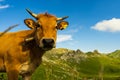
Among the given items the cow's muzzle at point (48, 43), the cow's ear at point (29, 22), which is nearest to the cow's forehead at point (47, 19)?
the cow's ear at point (29, 22)

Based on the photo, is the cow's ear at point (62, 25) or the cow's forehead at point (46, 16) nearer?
the cow's forehead at point (46, 16)

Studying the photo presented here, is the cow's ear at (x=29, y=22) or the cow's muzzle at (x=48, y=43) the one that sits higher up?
the cow's ear at (x=29, y=22)

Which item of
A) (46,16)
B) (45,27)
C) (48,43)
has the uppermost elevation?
(46,16)

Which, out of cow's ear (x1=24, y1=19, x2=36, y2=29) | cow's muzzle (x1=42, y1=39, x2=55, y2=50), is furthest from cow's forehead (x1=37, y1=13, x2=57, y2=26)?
cow's muzzle (x1=42, y1=39, x2=55, y2=50)

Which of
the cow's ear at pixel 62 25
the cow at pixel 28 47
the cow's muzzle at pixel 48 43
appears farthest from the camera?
the cow's ear at pixel 62 25

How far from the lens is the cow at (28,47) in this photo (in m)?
15.9

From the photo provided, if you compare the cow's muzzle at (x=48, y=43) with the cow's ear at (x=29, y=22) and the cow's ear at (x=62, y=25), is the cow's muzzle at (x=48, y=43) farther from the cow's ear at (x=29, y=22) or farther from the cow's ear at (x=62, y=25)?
the cow's ear at (x=62, y=25)

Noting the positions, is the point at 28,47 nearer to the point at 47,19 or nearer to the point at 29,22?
the point at 29,22

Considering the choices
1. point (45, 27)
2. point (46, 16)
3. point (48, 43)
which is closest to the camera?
point (48, 43)

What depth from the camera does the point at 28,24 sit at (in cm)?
Result: 1597

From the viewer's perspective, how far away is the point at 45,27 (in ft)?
51.6

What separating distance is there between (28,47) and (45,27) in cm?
166

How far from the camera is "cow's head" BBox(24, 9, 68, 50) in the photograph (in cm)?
1497

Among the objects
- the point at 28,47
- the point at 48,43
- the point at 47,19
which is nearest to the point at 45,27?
the point at 47,19
